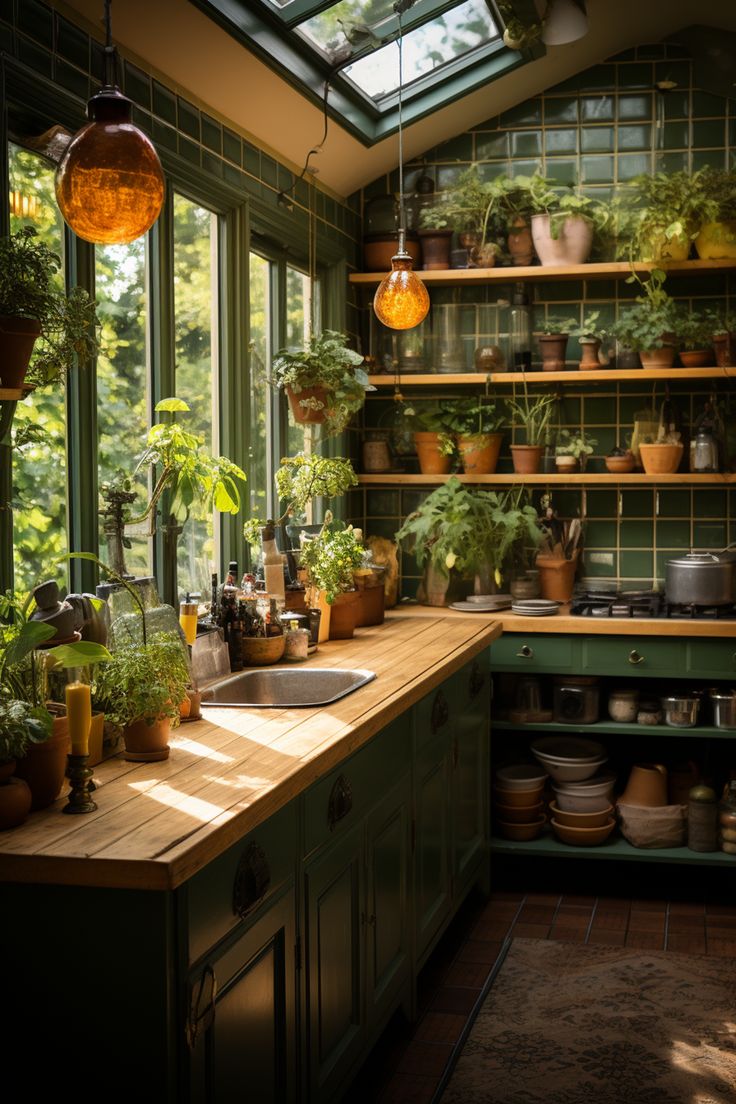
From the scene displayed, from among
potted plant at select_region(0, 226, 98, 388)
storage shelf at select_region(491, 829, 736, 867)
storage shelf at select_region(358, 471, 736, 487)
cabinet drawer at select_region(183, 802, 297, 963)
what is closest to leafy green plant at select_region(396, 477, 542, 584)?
storage shelf at select_region(358, 471, 736, 487)

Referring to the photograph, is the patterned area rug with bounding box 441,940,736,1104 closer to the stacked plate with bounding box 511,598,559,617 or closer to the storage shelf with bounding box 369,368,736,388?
the stacked plate with bounding box 511,598,559,617

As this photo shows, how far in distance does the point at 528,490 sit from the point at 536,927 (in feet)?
6.09

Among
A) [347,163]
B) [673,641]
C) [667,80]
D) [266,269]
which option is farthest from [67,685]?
[667,80]

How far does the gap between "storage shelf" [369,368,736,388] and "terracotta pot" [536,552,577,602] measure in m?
0.74

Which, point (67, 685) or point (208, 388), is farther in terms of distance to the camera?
point (208, 388)

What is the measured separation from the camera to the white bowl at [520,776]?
Answer: 15.4 feet

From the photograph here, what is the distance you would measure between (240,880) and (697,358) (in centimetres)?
342

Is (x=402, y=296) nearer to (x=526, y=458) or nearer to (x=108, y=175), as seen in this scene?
(x=526, y=458)

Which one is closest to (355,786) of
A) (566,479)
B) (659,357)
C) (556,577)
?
(556,577)

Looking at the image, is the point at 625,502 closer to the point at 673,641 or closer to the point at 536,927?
the point at 673,641

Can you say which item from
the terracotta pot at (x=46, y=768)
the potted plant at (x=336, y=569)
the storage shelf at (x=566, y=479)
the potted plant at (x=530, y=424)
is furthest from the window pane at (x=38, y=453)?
the potted plant at (x=530, y=424)

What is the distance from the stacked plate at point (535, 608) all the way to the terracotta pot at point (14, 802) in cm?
299

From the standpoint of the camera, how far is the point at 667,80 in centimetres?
503

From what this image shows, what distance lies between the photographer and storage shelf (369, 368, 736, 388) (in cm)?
481
